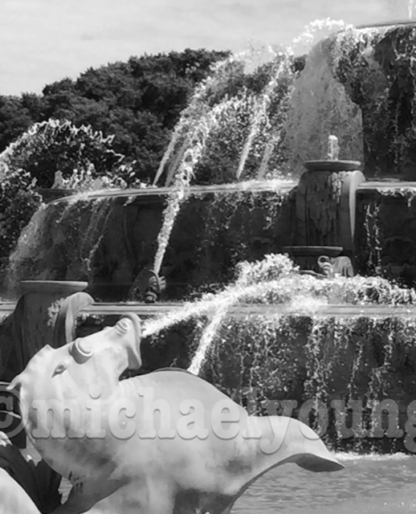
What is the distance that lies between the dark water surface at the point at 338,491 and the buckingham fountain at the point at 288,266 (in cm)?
94

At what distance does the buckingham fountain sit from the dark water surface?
0.94 meters

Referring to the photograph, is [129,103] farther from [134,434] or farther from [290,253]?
[134,434]

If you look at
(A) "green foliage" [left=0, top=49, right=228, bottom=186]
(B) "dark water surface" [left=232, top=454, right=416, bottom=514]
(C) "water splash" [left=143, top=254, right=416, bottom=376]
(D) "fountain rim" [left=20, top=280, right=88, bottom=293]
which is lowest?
(B) "dark water surface" [left=232, top=454, right=416, bottom=514]

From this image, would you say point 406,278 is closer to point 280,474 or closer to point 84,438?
point 280,474

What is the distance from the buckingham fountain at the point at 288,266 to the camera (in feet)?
28.1

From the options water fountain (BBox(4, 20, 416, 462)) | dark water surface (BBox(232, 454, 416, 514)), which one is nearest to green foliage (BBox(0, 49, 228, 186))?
water fountain (BBox(4, 20, 416, 462))

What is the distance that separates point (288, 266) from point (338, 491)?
17.4 ft

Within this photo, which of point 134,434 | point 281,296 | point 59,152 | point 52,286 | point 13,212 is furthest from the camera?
point 59,152

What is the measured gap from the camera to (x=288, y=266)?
463 inches

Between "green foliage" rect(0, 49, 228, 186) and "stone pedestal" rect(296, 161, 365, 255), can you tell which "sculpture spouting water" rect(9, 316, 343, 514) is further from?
"green foliage" rect(0, 49, 228, 186)

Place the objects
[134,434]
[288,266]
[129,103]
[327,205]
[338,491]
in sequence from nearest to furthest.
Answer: [134,434], [338,491], [288,266], [327,205], [129,103]

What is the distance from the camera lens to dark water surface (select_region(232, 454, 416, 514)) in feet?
20.0
